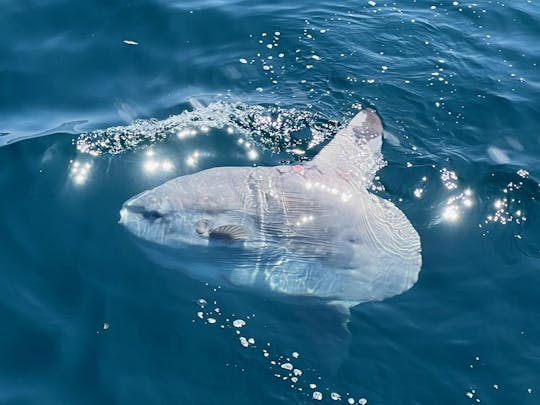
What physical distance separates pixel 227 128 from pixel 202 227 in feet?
8.28

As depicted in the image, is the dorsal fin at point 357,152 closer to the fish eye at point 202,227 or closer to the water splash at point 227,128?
the water splash at point 227,128

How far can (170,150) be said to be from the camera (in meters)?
8.15

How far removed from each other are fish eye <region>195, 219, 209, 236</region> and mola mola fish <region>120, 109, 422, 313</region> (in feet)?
0.03

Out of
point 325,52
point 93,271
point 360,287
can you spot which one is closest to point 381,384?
point 360,287

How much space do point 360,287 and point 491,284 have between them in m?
1.54

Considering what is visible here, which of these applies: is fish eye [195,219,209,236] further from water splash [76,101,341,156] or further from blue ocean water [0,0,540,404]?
water splash [76,101,341,156]

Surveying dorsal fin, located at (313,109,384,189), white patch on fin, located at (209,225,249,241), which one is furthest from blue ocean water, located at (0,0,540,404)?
white patch on fin, located at (209,225,249,241)

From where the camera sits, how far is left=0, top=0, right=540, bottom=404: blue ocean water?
578 centimetres

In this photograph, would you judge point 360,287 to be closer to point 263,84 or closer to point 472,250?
point 472,250

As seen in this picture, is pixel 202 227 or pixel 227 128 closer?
pixel 202 227

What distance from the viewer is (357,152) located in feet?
25.6

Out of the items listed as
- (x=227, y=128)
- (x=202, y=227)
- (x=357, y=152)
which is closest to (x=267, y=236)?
(x=202, y=227)

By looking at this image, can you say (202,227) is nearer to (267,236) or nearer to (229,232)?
(229,232)

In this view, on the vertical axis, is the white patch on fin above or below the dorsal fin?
below
